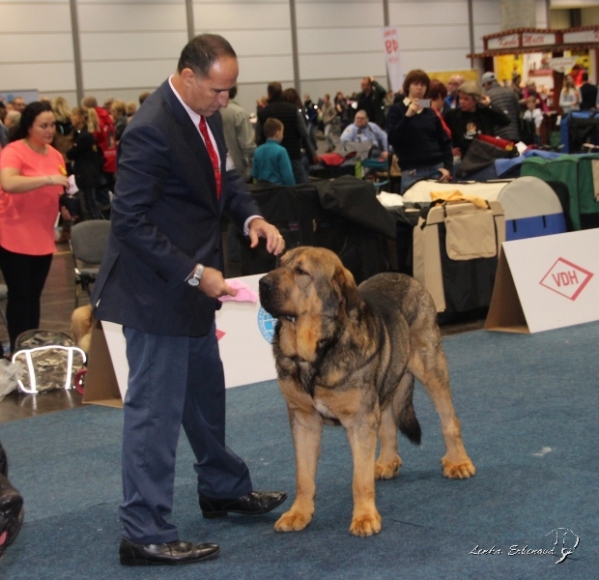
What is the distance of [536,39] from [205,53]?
26.8m

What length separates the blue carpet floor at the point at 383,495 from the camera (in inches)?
130

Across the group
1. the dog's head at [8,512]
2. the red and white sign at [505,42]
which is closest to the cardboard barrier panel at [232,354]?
the dog's head at [8,512]

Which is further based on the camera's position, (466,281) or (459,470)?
(466,281)

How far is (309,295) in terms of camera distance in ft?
11.2

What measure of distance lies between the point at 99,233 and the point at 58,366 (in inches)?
60.4

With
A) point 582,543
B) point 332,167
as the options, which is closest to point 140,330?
point 582,543

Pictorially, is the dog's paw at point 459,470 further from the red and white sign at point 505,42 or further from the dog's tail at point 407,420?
the red and white sign at point 505,42

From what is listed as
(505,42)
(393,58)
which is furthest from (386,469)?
(505,42)

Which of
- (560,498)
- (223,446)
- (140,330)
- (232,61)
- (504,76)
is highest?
(504,76)

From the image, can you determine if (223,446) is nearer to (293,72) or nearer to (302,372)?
(302,372)

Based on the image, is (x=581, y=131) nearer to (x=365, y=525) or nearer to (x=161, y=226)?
(x=365, y=525)

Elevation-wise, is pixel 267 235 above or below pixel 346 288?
above

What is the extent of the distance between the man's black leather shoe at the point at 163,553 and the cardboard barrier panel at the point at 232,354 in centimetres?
242

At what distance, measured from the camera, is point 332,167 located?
15.3 meters
